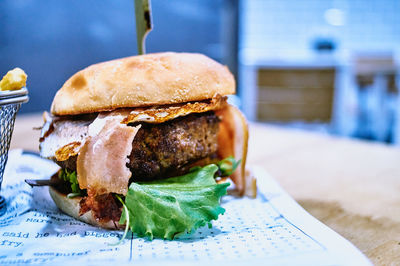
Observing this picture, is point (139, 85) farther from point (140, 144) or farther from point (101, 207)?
point (101, 207)

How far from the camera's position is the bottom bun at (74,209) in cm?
112

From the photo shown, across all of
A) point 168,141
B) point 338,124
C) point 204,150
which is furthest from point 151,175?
point 338,124

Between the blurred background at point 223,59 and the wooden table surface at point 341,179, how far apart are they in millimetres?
2128

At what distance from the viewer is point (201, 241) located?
0.99 meters

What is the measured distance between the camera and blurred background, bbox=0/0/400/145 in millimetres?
4504

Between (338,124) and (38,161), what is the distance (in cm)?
438

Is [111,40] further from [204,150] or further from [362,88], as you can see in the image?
[204,150]

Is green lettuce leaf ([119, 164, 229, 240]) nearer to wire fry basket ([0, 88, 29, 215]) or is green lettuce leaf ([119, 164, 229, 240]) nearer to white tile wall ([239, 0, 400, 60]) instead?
wire fry basket ([0, 88, 29, 215])

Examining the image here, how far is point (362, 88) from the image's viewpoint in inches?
175

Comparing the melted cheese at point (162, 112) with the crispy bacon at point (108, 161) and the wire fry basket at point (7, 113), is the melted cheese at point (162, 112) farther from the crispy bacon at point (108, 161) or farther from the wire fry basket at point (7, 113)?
the wire fry basket at point (7, 113)

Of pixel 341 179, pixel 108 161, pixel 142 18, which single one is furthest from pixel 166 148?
pixel 341 179

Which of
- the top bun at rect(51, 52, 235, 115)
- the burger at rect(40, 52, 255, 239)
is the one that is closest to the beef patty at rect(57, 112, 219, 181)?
the burger at rect(40, 52, 255, 239)

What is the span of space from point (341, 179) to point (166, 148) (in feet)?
3.38

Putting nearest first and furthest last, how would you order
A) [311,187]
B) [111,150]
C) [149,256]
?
[149,256] < [111,150] < [311,187]
